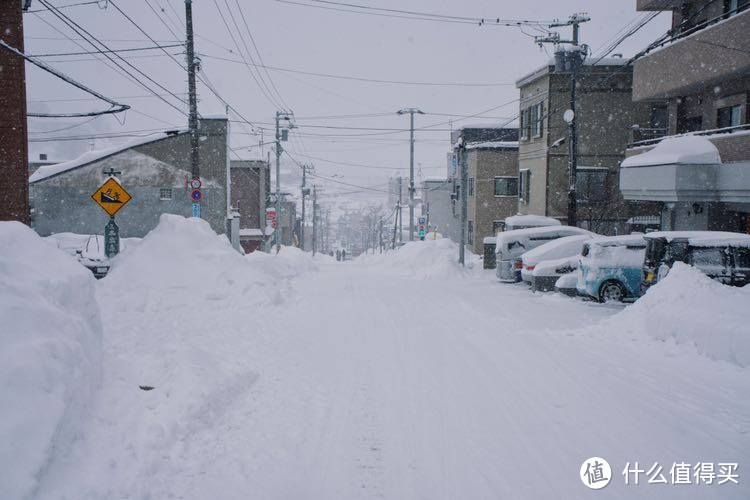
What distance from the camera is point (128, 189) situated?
120 feet

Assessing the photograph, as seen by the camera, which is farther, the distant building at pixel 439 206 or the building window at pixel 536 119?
the distant building at pixel 439 206

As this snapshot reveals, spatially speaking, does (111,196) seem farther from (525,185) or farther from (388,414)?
(525,185)

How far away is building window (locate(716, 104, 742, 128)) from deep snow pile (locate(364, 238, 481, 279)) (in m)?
12.1

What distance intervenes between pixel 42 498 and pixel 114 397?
1845mm

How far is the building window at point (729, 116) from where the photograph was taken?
19.7m

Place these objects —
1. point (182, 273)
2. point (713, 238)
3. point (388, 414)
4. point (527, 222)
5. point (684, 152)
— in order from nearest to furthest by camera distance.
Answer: point (388, 414) → point (713, 238) → point (182, 273) → point (684, 152) → point (527, 222)

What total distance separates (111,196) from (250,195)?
37873 millimetres

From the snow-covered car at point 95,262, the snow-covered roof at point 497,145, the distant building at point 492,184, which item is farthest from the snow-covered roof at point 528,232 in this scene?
the snow-covered roof at point 497,145

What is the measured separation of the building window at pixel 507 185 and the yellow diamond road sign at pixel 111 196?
103 ft

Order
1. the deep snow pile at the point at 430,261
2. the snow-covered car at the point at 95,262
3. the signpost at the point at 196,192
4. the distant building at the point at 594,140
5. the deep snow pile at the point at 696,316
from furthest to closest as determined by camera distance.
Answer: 1. the distant building at the point at 594,140
2. the deep snow pile at the point at 430,261
3. the snow-covered car at the point at 95,262
4. the signpost at the point at 196,192
5. the deep snow pile at the point at 696,316

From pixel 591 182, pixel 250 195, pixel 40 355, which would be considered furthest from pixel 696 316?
pixel 250 195

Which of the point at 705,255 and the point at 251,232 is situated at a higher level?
the point at 705,255

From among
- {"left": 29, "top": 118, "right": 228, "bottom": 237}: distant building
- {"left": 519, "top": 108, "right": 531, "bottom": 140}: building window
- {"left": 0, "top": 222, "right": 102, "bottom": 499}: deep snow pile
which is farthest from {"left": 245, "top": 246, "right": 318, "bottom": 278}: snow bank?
{"left": 519, "top": 108, "right": 531, "bottom": 140}: building window

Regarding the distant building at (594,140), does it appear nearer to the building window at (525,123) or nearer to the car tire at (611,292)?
the building window at (525,123)
